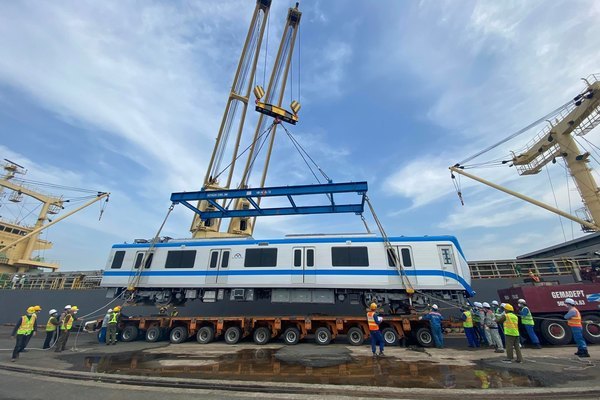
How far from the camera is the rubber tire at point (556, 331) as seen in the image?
941cm

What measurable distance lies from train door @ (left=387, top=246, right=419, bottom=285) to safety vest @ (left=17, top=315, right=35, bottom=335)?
13.0 metres

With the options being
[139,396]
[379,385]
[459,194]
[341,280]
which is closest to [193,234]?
[341,280]

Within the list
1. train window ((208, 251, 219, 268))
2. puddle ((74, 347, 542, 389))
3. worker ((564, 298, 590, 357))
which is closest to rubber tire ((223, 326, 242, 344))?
puddle ((74, 347, 542, 389))

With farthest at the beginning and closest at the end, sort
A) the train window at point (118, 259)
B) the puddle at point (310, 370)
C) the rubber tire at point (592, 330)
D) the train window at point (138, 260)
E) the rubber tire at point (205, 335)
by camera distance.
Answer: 1. the train window at point (118, 259)
2. the train window at point (138, 260)
3. the rubber tire at point (205, 335)
4. the rubber tire at point (592, 330)
5. the puddle at point (310, 370)

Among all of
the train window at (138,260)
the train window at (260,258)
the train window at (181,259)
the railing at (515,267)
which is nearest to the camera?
the train window at (260,258)

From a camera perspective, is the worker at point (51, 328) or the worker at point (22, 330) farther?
the worker at point (51, 328)

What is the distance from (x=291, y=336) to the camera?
36.0 feet

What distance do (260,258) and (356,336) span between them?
5.12m

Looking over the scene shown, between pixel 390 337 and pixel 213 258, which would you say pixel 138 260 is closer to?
pixel 213 258

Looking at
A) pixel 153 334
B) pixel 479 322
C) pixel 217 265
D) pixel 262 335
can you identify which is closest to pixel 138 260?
pixel 153 334

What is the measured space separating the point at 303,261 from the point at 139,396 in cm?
751

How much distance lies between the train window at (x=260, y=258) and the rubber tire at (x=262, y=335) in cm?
262

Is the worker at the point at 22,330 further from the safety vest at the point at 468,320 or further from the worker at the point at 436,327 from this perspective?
the safety vest at the point at 468,320

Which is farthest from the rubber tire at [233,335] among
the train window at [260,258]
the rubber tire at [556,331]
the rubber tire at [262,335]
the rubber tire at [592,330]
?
the rubber tire at [592,330]
